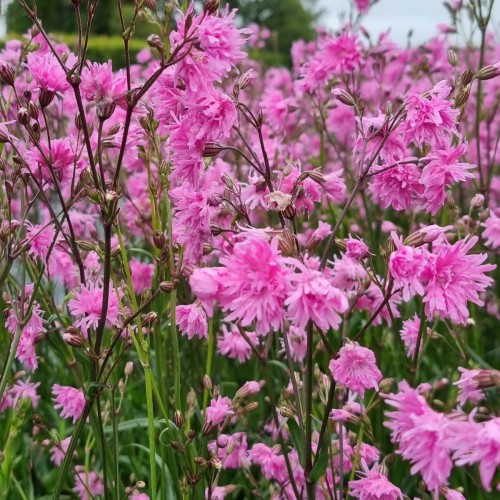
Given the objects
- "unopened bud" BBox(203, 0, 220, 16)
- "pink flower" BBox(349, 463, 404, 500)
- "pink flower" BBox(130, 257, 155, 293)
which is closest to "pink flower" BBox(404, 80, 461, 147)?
"unopened bud" BBox(203, 0, 220, 16)

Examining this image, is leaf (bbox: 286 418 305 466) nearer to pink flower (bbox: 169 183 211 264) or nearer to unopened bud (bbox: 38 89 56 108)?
pink flower (bbox: 169 183 211 264)

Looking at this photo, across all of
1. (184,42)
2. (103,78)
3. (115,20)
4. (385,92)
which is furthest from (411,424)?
(115,20)

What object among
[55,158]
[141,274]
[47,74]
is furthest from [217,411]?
[141,274]

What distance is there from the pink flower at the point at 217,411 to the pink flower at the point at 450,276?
1.93 ft

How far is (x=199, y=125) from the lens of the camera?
4.92ft

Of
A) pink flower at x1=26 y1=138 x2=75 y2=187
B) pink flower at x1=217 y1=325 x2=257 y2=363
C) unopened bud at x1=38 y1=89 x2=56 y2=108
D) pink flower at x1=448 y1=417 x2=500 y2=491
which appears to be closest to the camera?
pink flower at x1=448 y1=417 x2=500 y2=491

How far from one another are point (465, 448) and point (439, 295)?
1.38 ft

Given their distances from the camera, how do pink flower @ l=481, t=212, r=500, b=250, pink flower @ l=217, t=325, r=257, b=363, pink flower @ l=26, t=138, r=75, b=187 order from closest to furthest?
pink flower @ l=26, t=138, r=75, b=187 < pink flower @ l=217, t=325, r=257, b=363 < pink flower @ l=481, t=212, r=500, b=250

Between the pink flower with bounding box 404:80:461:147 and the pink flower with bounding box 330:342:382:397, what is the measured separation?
1.47 ft

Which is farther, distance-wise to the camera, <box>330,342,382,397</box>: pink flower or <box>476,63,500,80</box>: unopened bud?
<box>476,63,500,80</box>: unopened bud

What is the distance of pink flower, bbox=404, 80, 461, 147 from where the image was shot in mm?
1484

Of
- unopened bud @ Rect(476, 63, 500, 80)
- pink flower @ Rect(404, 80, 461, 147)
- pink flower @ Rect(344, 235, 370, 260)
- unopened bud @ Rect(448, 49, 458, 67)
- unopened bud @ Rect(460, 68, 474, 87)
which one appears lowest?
pink flower @ Rect(344, 235, 370, 260)

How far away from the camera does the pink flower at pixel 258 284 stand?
117 centimetres

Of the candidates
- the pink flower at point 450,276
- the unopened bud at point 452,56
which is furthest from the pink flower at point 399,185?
the unopened bud at point 452,56
